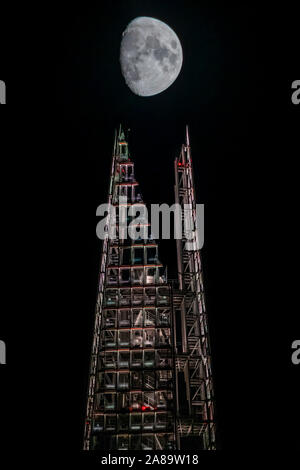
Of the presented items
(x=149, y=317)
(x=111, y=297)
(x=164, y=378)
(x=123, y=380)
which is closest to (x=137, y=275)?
(x=111, y=297)

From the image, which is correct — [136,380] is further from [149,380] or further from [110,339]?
[110,339]

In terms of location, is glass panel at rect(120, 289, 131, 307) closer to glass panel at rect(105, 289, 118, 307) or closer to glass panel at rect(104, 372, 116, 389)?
glass panel at rect(105, 289, 118, 307)

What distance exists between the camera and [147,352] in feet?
156

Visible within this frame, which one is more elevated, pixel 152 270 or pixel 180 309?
pixel 152 270

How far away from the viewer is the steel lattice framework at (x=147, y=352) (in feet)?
144

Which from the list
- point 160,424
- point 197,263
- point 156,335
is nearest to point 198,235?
point 197,263

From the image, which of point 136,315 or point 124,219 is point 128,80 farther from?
point 136,315

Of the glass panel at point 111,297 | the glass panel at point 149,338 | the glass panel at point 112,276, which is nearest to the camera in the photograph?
the glass panel at point 149,338

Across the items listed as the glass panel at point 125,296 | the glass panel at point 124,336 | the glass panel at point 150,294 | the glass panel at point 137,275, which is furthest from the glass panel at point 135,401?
the glass panel at point 137,275

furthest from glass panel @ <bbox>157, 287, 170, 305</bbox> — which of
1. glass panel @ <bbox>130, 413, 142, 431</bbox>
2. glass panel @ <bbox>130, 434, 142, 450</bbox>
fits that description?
glass panel @ <bbox>130, 434, 142, 450</bbox>

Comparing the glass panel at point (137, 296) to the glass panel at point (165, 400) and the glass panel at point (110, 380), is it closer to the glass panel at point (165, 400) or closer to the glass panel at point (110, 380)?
the glass panel at point (110, 380)

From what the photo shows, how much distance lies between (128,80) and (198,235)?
21268 mm

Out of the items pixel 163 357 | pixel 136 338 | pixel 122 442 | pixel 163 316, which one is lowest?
pixel 122 442

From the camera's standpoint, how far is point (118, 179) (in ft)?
199
